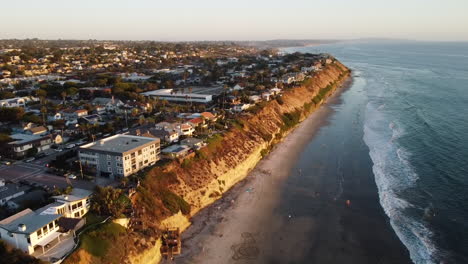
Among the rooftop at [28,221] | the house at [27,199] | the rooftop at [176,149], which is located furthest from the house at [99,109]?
the rooftop at [28,221]

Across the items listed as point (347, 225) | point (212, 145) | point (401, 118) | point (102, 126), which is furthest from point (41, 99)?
point (401, 118)

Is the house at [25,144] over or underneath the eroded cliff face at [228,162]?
over

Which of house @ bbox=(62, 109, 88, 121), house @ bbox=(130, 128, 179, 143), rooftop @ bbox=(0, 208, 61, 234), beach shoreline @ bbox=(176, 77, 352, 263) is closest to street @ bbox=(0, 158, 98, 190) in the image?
rooftop @ bbox=(0, 208, 61, 234)

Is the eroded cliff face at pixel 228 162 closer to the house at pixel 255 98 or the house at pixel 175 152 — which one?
the house at pixel 175 152

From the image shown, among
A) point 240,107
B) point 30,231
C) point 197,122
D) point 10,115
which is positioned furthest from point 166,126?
point 10,115

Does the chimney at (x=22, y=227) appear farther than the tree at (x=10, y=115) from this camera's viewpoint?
No

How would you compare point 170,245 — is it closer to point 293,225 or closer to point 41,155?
point 293,225

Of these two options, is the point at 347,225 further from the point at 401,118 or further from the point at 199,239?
the point at 401,118

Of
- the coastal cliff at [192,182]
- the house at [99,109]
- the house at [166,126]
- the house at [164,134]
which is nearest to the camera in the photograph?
the coastal cliff at [192,182]
